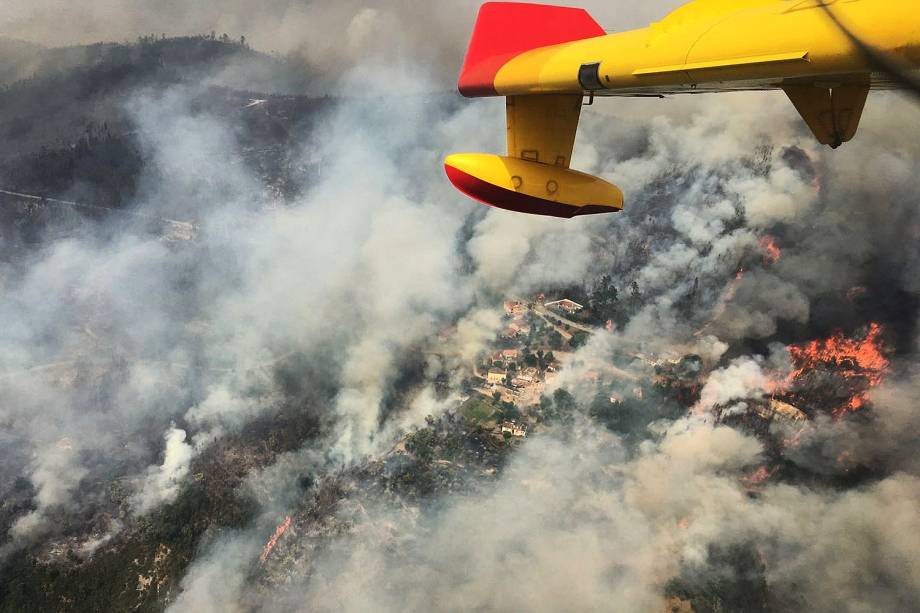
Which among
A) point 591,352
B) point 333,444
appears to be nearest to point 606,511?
point 591,352

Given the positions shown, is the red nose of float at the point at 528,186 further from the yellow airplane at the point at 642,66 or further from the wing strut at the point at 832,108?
the wing strut at the point at 832,108

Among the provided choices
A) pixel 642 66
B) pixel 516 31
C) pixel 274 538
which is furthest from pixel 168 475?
pixel 642 66

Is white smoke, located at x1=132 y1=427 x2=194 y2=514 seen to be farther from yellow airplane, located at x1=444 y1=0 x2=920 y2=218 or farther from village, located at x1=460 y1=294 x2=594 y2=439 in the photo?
yellow airplane, located at x1=444 y1=0 x2=920 y2=218

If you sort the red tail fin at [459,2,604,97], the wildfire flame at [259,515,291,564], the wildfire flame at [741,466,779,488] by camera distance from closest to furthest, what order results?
the red tail fin at [459,2,604,97]
the wildfire flame at [741,466,779,488]
the wildfire flame at [259,515,291,564]

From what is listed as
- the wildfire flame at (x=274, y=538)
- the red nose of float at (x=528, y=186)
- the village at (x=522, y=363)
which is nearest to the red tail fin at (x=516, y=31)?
the red nose of float at (x=528, y=186)

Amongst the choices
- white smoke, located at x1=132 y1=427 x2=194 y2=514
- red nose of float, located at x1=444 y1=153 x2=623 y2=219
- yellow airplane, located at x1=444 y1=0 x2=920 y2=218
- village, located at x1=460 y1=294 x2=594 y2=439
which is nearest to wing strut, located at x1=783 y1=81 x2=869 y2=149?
yellow airplane, located at x1=444 y1=0 x2=920 y2=218

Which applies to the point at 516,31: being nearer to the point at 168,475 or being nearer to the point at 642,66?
the point at 642,66

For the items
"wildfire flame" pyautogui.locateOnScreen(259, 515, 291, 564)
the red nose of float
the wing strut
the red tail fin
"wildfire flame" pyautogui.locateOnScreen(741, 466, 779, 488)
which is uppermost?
the red tail fin
